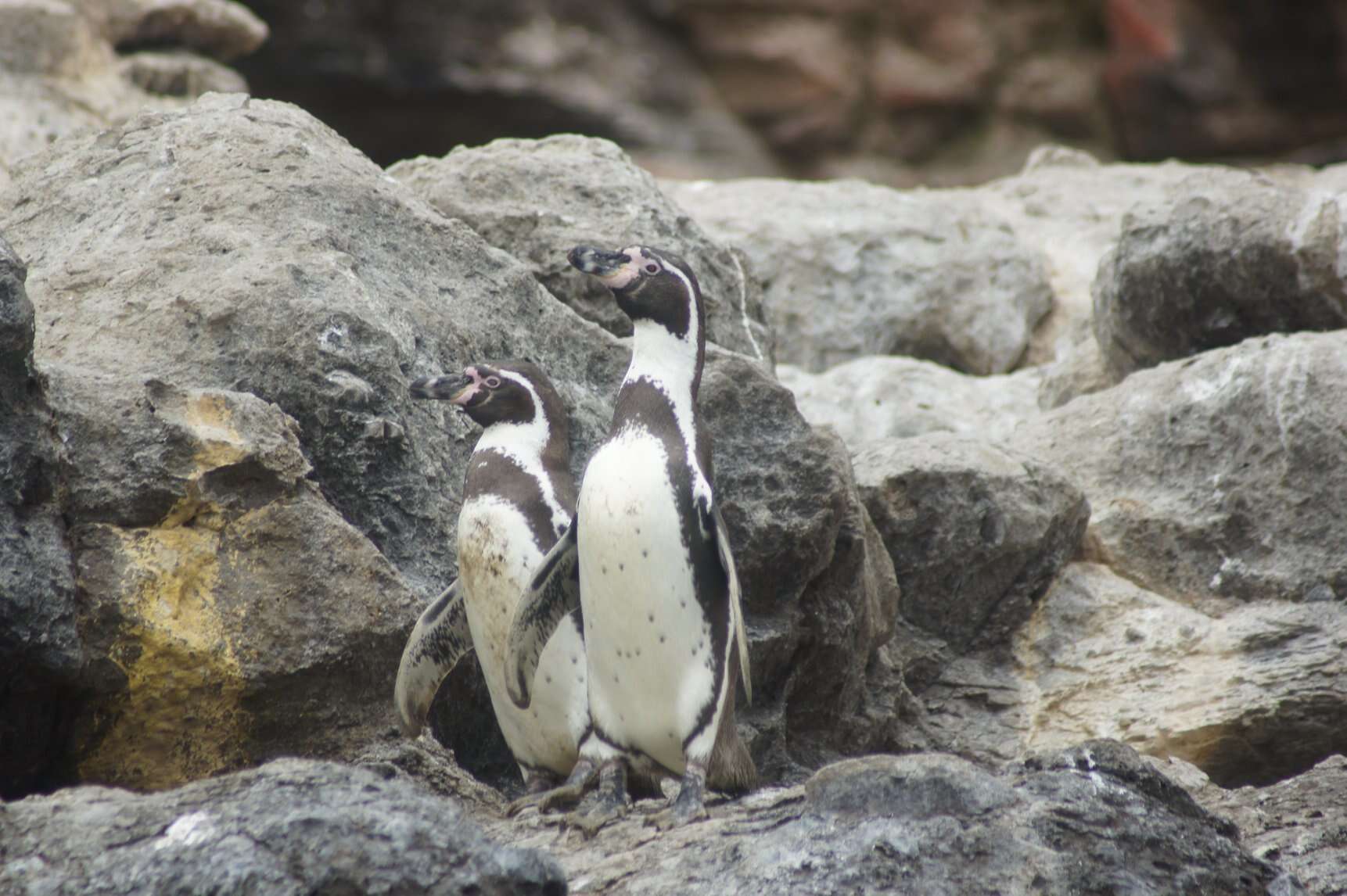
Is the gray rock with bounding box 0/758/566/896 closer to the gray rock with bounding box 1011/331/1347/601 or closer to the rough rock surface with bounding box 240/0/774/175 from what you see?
the gray rock with bounding box 1011/331/1347/601

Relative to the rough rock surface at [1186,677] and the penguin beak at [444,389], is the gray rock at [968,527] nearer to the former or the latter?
the rough rock surface at [1186,677]

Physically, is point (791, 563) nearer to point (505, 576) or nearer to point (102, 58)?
point (505, 576)

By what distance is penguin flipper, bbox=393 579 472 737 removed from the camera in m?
4.13

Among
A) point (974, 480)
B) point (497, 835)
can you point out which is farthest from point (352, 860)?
point (974, 480)

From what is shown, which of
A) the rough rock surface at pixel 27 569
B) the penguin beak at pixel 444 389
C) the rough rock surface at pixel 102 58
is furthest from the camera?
the rough rock surface at pixel 102 58

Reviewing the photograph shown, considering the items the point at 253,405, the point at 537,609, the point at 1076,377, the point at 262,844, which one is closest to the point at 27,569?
the point at 253,405

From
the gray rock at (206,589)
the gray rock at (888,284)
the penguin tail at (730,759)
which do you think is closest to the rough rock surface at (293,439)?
the gray rock at (206,589)

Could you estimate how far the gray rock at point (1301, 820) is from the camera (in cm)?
384

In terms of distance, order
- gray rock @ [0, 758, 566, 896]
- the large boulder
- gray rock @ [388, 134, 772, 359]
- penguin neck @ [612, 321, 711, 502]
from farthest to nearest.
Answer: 1. gray rock @ [388, 134, 772, 359]
2. penguin neck @ [612, 321, 711, 502]
3. the large boulder
4. gray rock @ [0, 758, 566, 896]

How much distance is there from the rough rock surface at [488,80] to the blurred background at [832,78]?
0.05ft

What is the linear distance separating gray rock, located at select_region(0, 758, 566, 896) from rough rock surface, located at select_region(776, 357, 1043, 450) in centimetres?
433

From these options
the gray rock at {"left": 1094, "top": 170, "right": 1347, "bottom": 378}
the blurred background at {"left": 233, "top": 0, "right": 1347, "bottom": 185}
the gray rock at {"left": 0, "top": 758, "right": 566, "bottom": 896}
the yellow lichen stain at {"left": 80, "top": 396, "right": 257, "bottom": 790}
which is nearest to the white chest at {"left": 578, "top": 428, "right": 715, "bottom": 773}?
the yellow lichen stain at {"left": 80, "top": 396, "right": 257, "bottom": 790}

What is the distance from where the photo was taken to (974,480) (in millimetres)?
5617

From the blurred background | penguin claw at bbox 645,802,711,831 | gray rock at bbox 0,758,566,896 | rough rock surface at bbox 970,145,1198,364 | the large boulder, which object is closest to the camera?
gray rock at bbox 0,758,566,896
